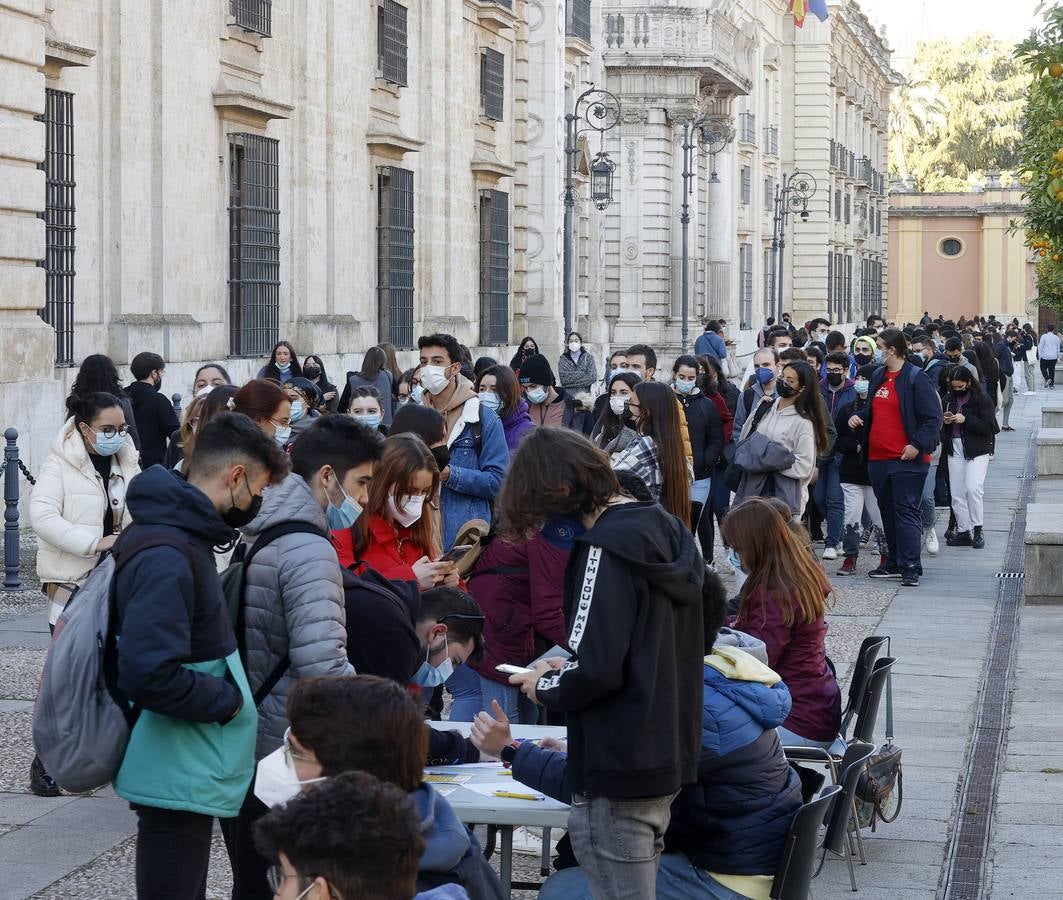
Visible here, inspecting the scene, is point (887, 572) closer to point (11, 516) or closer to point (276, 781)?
point (11, 516)

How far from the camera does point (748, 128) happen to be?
170 ft

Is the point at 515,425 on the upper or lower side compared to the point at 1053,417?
upper

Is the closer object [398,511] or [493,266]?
[398,511]

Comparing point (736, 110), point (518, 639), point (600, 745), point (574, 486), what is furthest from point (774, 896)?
point (736, 110)

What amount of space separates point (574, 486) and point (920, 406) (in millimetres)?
9290

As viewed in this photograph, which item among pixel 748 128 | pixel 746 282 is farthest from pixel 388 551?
pixel 748 128

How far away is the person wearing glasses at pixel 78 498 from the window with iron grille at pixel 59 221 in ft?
28.0

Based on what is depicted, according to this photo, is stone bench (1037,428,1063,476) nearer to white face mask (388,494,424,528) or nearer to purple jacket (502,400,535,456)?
purple jacket (502,400,535,456)

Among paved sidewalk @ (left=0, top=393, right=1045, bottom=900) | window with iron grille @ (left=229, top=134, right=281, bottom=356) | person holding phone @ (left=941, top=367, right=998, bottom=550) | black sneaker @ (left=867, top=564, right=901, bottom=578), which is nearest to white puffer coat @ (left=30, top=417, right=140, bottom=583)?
paved sidewalk @ (left=0, top=393, right=1045, bottom=900)

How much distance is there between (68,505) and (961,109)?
82.9 metres

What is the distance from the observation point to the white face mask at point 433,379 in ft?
33.6

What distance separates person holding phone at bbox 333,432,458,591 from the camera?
620 centimetres

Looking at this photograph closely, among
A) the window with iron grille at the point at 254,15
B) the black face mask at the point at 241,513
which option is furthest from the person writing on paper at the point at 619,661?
the window with iron grille at the point at 254,15

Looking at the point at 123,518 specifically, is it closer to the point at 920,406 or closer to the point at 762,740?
the point at 762,740
